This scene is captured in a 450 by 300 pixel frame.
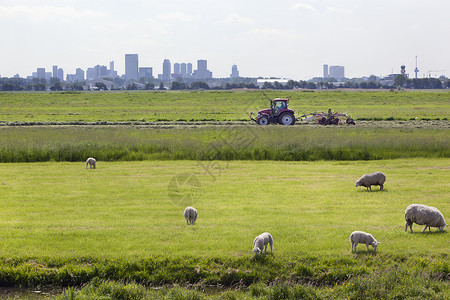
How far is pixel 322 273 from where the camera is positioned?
1218 cm

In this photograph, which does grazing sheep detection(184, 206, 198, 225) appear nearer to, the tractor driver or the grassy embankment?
the grassy embankment

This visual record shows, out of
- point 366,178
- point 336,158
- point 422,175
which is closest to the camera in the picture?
point 366,178

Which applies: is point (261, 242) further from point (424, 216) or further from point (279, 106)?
point (279, 106)

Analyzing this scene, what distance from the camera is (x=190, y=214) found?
1497 centimetres

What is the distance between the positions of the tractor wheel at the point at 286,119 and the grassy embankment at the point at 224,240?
1105 inches

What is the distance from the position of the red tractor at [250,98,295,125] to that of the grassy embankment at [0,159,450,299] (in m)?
28.2

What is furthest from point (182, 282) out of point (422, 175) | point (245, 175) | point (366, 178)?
point (422, 175)

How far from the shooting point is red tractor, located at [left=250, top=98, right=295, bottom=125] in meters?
49.1

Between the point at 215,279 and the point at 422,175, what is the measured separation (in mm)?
15148

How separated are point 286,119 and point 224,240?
36568mm

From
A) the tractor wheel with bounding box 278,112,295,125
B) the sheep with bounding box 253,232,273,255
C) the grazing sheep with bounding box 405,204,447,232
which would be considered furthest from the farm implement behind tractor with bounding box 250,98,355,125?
the sheep with bounding box 253,232,273,255

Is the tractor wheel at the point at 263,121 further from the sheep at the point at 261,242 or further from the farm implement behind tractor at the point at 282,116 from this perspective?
the sheep at the point at 261,242

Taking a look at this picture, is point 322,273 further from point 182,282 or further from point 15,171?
point 15,171

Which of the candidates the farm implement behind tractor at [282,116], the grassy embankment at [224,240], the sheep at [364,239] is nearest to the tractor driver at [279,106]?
the farm implement behind tractor at [282,116]
